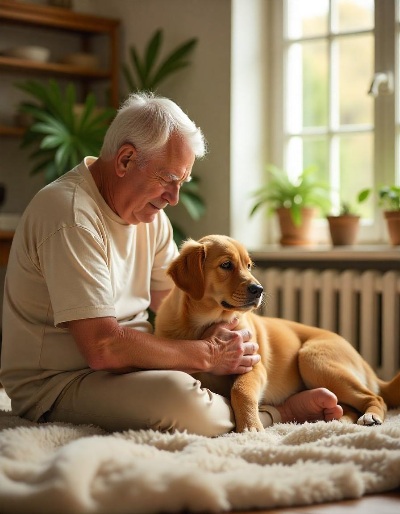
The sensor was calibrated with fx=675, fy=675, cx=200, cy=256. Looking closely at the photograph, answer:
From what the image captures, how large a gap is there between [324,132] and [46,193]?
2.21 metres

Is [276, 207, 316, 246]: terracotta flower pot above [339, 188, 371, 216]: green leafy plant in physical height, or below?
below

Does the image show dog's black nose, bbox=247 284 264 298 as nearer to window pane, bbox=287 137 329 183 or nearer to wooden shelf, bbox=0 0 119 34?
window pane, bbox=287 137 329 183

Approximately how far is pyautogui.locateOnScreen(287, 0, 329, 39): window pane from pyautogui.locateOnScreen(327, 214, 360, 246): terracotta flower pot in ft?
3.68

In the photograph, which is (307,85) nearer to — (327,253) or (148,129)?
(327,253)

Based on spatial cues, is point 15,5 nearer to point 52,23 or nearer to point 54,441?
point 52,23

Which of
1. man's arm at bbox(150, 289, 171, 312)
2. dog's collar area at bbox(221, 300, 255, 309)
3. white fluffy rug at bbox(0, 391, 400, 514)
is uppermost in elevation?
dog's collar area at bbox(221, 300, 255, 309)

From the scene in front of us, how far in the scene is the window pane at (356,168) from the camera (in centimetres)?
369

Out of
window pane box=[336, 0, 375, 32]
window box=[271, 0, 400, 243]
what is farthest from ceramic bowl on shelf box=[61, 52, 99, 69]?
→ window pane box=[336, 0, 375, 32]

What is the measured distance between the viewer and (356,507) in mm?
1456

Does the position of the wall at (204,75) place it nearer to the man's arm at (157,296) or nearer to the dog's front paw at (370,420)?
the man's arm at (157,296)

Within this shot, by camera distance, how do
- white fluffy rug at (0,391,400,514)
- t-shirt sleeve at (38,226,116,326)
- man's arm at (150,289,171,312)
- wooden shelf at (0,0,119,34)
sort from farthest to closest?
1. wooden shelf at (0,0,119,34)
2. man's arm at (150,289,171,312)
3. t-shirt sleeve at (38,226,116,326)
4. white fluffy rug at (0,391,400,514)

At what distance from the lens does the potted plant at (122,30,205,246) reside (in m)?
3.79

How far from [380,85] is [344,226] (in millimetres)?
734

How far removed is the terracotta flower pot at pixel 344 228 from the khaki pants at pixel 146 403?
171cm
